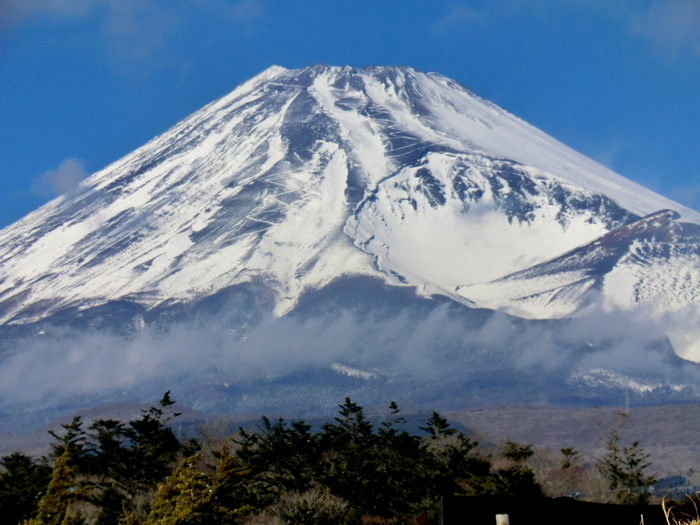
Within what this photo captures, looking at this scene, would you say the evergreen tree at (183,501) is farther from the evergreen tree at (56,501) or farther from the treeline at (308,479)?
the treeline at (308,479)

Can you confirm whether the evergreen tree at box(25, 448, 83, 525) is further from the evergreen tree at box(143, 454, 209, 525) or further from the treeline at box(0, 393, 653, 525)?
the treeline at box(0, 393, 653, 525)

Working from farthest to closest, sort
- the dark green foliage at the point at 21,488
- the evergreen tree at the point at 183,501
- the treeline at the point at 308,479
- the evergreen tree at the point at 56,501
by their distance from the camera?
the treeline at the point at 308,479 → the dark green foliage at the point at 21,488 → the evergreen tree at the point at 56,501 → the evergreen tree at the point at 183,501

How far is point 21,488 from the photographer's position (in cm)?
2919

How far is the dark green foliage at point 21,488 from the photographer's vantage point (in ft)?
75.5

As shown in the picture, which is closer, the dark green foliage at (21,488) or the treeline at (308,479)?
the dark green foliage at (21,488)

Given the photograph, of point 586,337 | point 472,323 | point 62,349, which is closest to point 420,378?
point 472,323

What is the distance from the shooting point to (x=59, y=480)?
389 inches

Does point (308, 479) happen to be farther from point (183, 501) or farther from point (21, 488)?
point (183, 501)

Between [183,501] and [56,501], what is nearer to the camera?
[183,501]

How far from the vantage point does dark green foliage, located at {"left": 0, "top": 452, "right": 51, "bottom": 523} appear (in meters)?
23.0

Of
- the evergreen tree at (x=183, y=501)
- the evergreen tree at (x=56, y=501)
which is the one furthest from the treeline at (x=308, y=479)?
the evergreen tree at (x=183, y=501)

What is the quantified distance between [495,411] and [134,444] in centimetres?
11688

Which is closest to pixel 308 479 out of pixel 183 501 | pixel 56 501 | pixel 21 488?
pixel 21 488

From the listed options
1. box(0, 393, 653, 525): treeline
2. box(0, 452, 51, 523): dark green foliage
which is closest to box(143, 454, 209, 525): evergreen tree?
box(0, 452, 51, 523): dark green foliage
